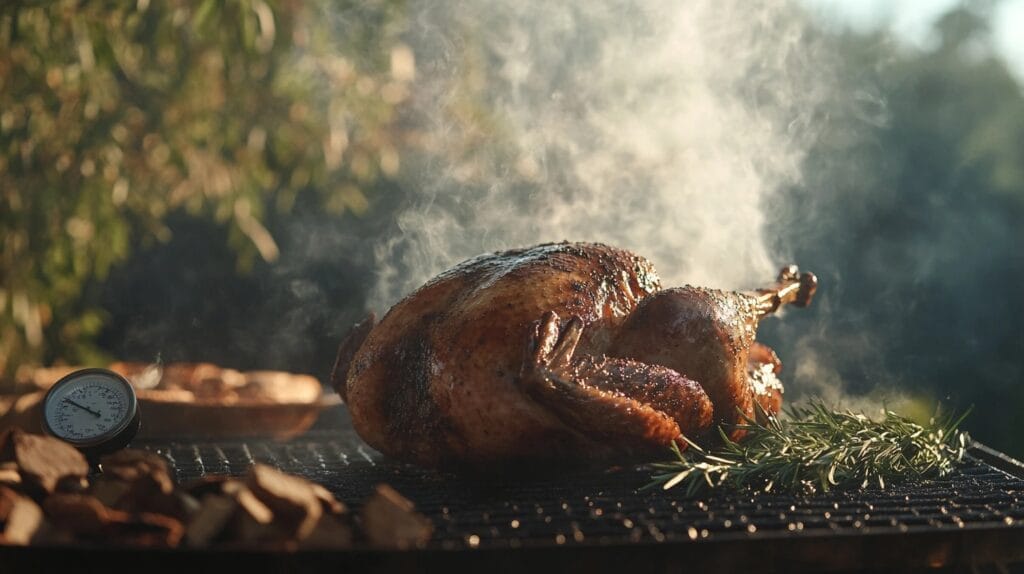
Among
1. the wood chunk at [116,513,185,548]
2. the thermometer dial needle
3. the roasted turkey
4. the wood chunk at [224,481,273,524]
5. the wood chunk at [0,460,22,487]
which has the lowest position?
the wood chunk at [0,460,22,487]

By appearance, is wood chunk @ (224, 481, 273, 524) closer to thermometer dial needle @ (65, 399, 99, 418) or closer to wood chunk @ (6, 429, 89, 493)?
wood chunk @ (6, 429, 89, 493)

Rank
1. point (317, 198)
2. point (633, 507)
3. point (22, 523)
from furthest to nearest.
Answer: point (317, 198)
point (633, 507)
point (22, 523)

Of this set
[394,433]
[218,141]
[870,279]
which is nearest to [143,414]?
[394,433]

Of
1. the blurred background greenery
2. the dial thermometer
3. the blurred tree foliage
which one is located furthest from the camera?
the blurred background greenery

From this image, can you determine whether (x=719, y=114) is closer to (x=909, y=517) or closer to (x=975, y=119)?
(x=975, y=119)

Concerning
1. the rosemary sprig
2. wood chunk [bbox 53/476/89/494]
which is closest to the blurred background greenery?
the rosemary sprig

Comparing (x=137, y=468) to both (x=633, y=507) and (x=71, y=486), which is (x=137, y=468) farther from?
(x=633, y=507)

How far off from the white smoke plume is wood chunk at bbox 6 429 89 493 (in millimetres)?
4170

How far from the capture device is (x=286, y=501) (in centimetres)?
253

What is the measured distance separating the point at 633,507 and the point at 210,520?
136cm

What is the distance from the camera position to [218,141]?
750 cm

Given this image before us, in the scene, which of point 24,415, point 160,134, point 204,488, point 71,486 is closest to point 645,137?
point 160,134

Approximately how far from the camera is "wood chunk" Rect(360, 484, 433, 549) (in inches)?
97.2

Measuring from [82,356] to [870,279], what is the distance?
6.14 metres
